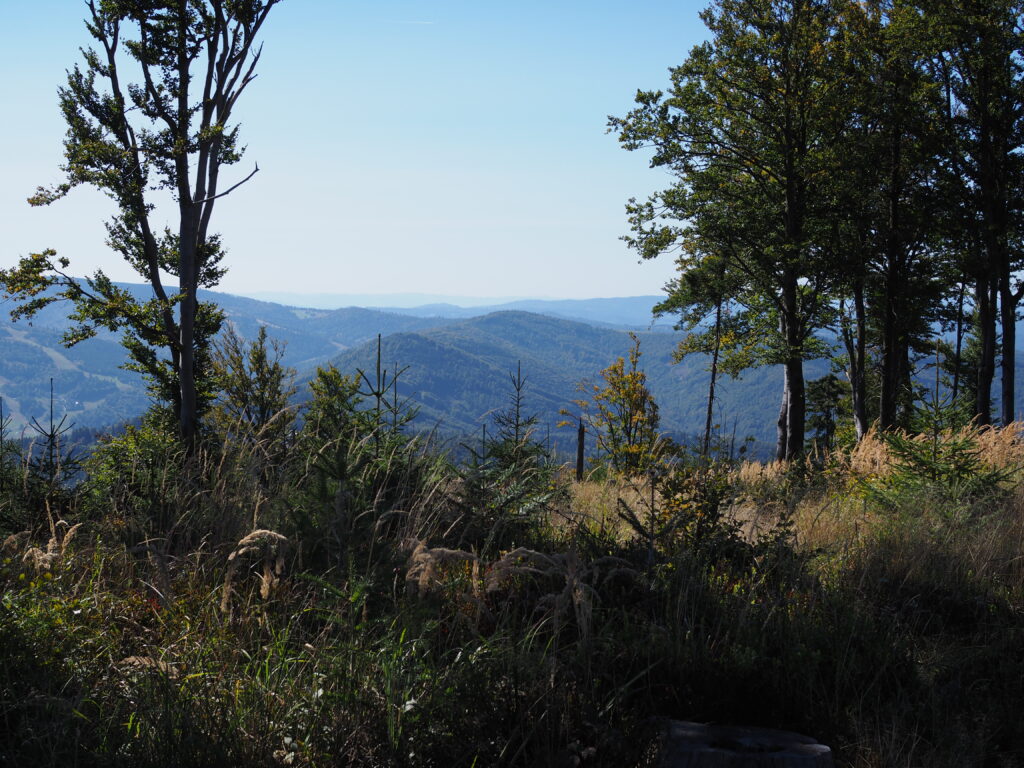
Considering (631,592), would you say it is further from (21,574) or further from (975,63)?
(975,63)

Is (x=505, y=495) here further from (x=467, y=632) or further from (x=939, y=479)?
(x=939, y=479)

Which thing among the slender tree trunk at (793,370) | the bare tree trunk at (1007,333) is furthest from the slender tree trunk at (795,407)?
the bare tree trunk at (1007,333)

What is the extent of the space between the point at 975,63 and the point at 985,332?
664 cm

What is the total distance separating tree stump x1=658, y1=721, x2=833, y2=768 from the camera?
8.59 feet

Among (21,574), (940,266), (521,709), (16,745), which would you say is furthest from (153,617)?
(940,266)

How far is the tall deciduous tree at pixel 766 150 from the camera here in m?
17.2

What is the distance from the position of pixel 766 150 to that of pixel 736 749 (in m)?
19.4

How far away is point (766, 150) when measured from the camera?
63.6 feet

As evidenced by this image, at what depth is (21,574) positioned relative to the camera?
343 cm

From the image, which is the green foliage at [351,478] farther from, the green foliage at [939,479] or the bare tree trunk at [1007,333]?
the bare tree trunk at [1007,333]

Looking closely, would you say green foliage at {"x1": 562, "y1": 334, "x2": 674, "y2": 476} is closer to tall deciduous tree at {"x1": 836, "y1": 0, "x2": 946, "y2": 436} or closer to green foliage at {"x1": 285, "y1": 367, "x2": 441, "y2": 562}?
tall deciduous tree at {"x1": 836, "y1": 0, "x2": 946, "y2": 436}

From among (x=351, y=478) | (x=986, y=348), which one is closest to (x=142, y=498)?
(x=351, y=478)

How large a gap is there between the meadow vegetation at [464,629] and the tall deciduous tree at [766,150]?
47.4 ft

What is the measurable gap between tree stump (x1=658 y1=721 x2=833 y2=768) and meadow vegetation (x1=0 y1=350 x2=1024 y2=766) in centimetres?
15
